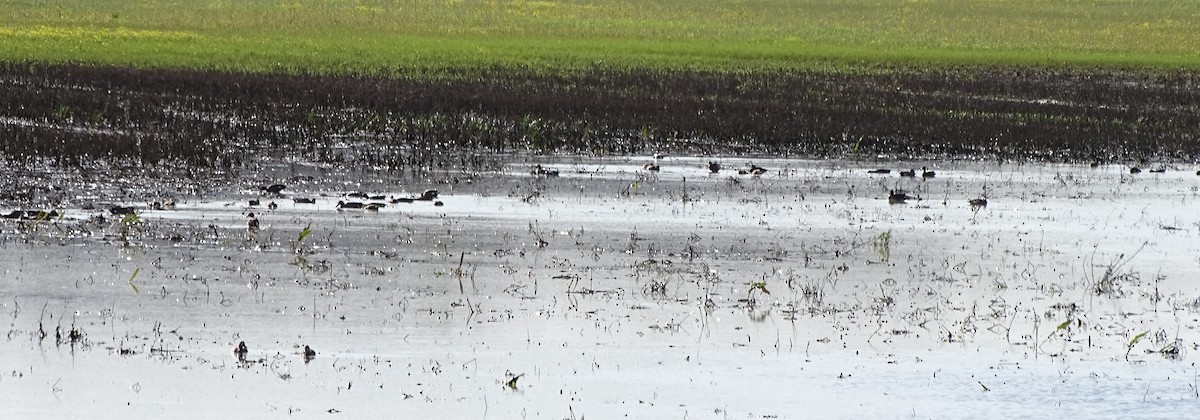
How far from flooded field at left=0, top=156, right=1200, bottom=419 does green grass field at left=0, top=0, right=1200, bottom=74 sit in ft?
90.4

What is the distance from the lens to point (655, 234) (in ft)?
58.9

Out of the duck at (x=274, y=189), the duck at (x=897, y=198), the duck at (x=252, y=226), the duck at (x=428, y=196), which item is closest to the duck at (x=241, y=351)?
the duck at (x=252, y=226)

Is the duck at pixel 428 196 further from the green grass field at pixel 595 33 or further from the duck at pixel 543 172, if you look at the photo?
the green grass field at pixel 595 33

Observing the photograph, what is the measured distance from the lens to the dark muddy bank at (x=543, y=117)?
2686cm

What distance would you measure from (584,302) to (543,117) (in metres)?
19.7

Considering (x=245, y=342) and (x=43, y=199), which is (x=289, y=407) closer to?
(x=245, y=342)

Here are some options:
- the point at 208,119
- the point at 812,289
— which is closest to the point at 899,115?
the point at 208,119

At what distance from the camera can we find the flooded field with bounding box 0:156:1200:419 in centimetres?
1030

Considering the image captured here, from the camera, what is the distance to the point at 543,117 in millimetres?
33062

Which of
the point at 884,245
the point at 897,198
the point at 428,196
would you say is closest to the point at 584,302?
the point at 884,245

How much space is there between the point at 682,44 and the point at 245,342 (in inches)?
2171

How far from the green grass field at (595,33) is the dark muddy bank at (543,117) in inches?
275

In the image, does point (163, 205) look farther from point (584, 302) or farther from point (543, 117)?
point (543, 117)

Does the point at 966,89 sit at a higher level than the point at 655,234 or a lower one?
higher
